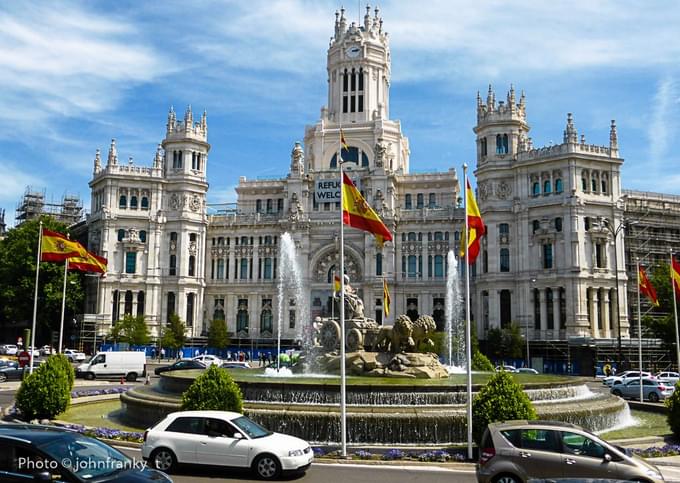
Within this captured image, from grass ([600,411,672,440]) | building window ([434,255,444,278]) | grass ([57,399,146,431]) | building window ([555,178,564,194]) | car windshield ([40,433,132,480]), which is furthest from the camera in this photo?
building window ([434,255,444,278])

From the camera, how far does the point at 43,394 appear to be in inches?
939

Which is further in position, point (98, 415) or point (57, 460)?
point (98, 415)

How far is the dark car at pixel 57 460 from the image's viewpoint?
973 centimetres

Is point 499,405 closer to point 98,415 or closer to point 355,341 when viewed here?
point 355,341

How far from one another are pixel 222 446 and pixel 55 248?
25006mm

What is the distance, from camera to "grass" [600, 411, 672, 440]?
22.9 meters

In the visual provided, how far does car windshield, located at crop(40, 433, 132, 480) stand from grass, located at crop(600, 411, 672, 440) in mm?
17447

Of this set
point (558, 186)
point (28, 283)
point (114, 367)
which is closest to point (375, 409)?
point (114, 367)

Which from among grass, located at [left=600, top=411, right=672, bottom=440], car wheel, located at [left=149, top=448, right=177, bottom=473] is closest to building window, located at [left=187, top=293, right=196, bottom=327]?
grass, located at [left=600, top=411, right=672, bottom=440]

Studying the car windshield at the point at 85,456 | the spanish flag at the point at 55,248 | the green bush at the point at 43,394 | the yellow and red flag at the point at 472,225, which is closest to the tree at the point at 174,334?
the spanish flag at the point at 55,248

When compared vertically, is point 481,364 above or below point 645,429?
above

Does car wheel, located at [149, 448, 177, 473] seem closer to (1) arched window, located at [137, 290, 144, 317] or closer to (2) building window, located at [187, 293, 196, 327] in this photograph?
(1) arched window, located at [137, 290, 144, 317]

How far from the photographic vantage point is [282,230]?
8775cm

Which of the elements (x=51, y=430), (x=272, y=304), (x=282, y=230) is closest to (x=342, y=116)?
(x=282, y=230)
